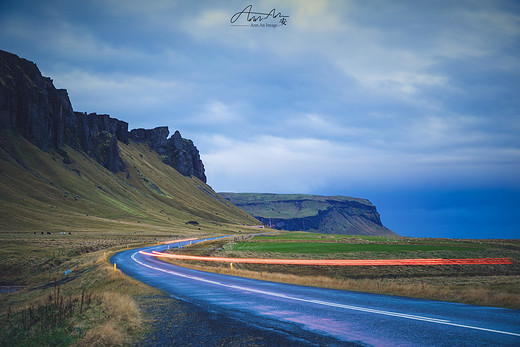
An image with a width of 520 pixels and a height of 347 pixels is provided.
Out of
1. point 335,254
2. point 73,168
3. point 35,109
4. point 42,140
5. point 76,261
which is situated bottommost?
point 76,261

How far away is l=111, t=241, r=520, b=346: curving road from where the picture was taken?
8.09 metres

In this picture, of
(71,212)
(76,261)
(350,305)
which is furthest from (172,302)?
(71,212)

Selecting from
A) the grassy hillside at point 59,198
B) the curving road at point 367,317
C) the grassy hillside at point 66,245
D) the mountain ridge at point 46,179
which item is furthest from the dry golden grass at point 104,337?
the mountain ridge at point 46,179

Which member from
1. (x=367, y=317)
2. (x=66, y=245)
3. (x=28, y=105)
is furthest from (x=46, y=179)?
(x=367, y=317)

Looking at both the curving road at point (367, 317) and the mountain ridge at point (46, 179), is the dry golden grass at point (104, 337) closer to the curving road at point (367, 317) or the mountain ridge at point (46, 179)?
the curving road at point (367, 317)

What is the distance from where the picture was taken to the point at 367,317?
34.3 ft

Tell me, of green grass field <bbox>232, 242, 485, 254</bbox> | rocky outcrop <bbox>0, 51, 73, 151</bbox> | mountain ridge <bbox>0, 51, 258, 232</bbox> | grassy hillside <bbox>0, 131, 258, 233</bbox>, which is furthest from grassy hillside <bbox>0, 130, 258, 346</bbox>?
green grass field <bbox>232, 242, 485, 254</bbox>

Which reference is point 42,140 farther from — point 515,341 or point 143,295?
point 515,341

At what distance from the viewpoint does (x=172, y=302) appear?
1420cm

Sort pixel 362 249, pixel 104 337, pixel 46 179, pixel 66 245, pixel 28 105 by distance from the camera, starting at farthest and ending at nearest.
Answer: pixel 28 105 < pixel 46 179 < pixel 66 245 < pixel 362 249 < pixel 104 337

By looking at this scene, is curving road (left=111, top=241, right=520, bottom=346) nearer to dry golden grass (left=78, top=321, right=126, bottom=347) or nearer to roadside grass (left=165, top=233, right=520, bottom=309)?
roadside grass (left=165, top=233, right=520, bottom=309)

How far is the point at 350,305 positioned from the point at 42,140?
20203 centimetres

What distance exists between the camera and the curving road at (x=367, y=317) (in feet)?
26.6

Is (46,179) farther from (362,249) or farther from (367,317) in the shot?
(367,317)
